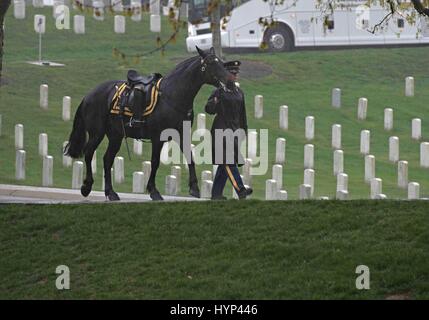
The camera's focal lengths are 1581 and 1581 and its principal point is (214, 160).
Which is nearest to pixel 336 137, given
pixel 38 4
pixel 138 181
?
pixel 138 181

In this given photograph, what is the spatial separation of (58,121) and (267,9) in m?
12.8

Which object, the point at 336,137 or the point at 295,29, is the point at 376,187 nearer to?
the point at 336,137

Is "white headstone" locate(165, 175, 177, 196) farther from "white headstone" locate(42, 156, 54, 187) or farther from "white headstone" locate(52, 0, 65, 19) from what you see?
"white headstone" locate(52, 0, 65, 19)

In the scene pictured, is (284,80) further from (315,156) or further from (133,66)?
(315,156)

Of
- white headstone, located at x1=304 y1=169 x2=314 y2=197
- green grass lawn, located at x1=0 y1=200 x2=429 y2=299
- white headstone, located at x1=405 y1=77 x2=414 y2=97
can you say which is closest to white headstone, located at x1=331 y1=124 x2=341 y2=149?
white headstone, located at x1=304 y1=169 x2=314 y2=197

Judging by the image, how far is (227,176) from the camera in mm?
21578

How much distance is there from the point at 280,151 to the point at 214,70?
10756mm

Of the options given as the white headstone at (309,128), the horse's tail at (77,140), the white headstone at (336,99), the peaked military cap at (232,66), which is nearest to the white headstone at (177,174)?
the horse's tail at (77,140)

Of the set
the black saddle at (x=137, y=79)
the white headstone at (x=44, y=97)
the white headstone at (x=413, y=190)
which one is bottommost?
the white headstone at (x=413, y=190)

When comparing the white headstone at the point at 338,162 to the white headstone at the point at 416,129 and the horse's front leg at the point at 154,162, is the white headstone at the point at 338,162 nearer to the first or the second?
the white headstone at the point at 416,129

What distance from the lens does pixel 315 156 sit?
107 ft

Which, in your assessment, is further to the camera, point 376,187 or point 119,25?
point 119,25

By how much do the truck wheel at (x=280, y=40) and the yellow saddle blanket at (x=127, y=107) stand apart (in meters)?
24.1

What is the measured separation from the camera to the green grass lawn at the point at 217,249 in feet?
50.8
